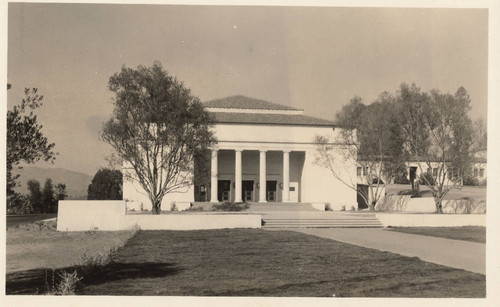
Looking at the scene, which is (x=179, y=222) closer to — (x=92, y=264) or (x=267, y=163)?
(x=92, y=264)

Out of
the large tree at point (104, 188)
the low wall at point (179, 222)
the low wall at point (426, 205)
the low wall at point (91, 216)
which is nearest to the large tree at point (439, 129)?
the low wall at point (426, 205)

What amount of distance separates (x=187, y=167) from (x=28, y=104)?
61.8ft

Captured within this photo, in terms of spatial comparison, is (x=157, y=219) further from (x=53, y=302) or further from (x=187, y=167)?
(x=53, y=302)

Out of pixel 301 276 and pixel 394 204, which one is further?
pixel 394 204

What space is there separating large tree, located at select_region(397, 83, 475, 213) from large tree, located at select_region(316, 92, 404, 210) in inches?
50.7

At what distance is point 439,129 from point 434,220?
5351 mm

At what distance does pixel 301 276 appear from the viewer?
1266 centimetres

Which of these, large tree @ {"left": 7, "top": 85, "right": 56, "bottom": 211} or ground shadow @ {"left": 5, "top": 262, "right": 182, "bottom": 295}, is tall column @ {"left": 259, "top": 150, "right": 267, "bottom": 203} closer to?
ground shadow @ {"left": 5, "top": 262, "right": 182, "bottom": 295}

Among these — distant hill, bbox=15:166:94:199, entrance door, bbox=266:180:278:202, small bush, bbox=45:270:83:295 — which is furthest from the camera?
distant hill, bbox=15:166:94:199

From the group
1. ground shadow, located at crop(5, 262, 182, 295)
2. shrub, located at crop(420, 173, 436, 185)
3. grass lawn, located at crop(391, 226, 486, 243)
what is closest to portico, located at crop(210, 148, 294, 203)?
shrub, located at crop(420, 173, 436, 185)

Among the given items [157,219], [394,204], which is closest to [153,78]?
[157,219]

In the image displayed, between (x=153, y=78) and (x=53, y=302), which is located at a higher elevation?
(x=153, y=78)

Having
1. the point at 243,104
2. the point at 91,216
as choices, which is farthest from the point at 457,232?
the point at 243,104

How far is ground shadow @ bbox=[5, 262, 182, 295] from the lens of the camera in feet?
36.9
